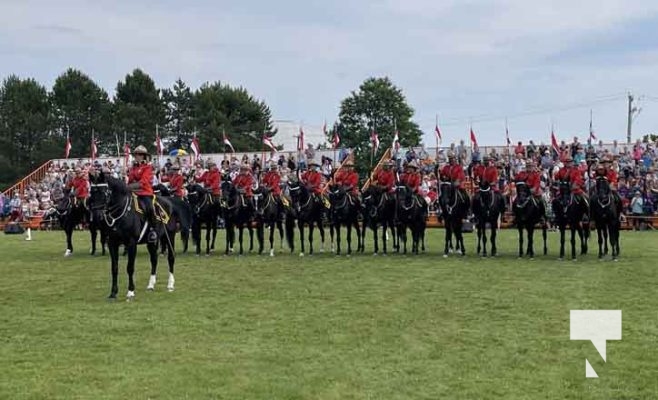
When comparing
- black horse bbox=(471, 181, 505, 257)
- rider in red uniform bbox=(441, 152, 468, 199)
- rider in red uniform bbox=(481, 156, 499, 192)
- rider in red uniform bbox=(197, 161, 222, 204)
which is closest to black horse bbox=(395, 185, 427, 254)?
rider in red uniform bbox=(441, 152, 468, 199)

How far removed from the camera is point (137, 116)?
78.6m

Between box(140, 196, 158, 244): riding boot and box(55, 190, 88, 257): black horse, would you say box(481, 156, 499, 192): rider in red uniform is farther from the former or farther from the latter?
box(55, 190, 88, 257): black horse

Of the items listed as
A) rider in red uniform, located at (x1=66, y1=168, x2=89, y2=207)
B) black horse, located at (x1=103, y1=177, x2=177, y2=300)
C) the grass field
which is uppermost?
rider in red uniform, located at (x1=66, y1=168, x2=89, y2=207)

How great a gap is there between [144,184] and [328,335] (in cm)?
632

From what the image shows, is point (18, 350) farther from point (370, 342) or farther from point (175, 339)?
point (370, 342)

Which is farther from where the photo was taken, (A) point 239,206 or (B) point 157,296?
(A) point 239,206

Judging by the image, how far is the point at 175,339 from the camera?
11.2 m

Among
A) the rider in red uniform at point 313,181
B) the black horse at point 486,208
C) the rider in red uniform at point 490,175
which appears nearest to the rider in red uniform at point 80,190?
the rider in red uniform at point 313,181

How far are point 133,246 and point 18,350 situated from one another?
190 inches

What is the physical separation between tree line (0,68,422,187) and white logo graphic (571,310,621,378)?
59902mm

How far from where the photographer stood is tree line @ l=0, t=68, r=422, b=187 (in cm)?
7644

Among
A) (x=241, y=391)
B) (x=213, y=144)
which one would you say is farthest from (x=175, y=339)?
(x=213, y=144)


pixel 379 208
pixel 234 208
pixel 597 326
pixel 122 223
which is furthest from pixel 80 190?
pixel 597 326

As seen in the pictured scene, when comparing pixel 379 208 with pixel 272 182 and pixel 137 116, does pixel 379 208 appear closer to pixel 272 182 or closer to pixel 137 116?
pixel 272 182
